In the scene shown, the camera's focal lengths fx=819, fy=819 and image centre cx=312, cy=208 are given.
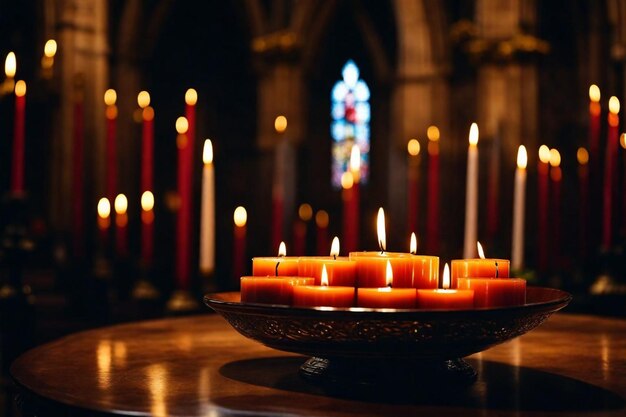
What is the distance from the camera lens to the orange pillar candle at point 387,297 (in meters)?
1.10

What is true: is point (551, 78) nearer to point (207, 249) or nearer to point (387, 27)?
point (387, 27)

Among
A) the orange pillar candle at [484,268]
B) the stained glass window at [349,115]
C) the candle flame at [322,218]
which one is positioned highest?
the stained glass window at [349,115]

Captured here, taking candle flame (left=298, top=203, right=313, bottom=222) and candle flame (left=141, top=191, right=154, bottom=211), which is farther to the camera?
candle flame (left=298, top=203, right=313, bottom=222)

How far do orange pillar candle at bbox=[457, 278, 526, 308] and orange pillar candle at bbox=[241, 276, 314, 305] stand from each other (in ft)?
0.81

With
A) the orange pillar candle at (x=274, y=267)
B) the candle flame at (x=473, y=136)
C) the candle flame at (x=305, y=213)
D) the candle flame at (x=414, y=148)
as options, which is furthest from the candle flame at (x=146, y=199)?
the candle flame at (x=305, y=213)

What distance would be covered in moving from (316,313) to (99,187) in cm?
924

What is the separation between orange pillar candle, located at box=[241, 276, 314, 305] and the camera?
3.82 ft

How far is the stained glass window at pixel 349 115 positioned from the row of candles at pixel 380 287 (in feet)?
51.2

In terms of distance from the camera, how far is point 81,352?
1.53m

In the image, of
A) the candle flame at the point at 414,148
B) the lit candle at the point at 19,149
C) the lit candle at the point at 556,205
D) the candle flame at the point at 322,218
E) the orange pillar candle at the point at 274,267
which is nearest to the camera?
the orange pillar candle at the point at 274,267

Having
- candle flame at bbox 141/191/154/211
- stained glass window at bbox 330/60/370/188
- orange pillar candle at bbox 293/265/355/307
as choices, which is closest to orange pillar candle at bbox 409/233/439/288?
orange pillar candle at bbox 293/265/355/307

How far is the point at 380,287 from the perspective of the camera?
1.16 meters

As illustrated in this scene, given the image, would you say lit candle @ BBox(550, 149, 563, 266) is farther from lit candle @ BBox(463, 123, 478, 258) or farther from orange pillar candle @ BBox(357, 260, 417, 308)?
orange pillar candle @ BBox(357, 260, 417, 308)

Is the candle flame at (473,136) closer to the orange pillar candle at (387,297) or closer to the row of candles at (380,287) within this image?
the row of candles at (380,287)
